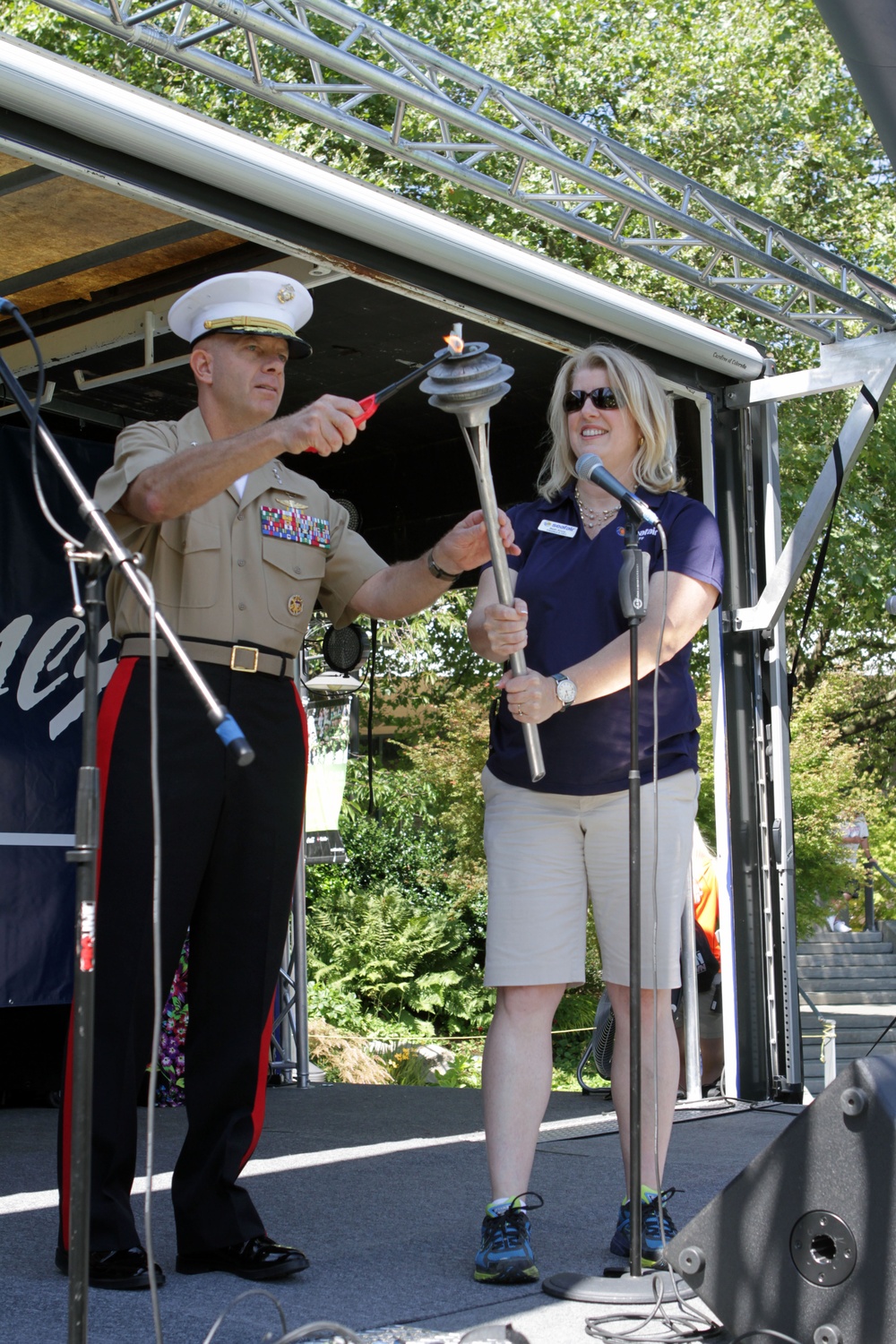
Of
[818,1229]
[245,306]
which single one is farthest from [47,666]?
[818,1229]

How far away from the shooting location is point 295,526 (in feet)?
9.16

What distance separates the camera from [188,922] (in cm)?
261

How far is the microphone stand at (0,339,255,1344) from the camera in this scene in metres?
1.66

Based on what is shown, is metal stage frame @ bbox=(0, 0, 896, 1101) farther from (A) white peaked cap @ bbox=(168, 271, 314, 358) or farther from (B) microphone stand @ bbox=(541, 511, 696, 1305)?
(B) microphone stand @ bbox=(541, 511, 696, 1305)

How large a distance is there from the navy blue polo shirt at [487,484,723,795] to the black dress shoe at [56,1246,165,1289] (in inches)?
44.9

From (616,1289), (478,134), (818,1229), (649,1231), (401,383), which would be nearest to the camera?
(818,1229)

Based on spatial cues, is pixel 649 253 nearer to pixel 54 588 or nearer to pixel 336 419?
pixel 54 588

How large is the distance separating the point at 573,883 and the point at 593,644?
494 millimetres

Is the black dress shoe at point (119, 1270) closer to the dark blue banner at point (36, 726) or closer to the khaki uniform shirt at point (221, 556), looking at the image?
the khaki uniform shirt at point (221, 556)

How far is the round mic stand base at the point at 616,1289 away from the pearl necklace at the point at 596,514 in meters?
1.49

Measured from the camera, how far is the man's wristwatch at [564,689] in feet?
8.79

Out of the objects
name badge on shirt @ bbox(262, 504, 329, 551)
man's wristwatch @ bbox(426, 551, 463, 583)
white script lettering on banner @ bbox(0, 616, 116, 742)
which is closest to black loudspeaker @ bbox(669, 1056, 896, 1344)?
man's wristwatch @ bbox(426, 551, 463, 583)

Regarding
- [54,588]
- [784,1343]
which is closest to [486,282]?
[54,588]

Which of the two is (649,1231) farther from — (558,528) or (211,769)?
(558,528)
